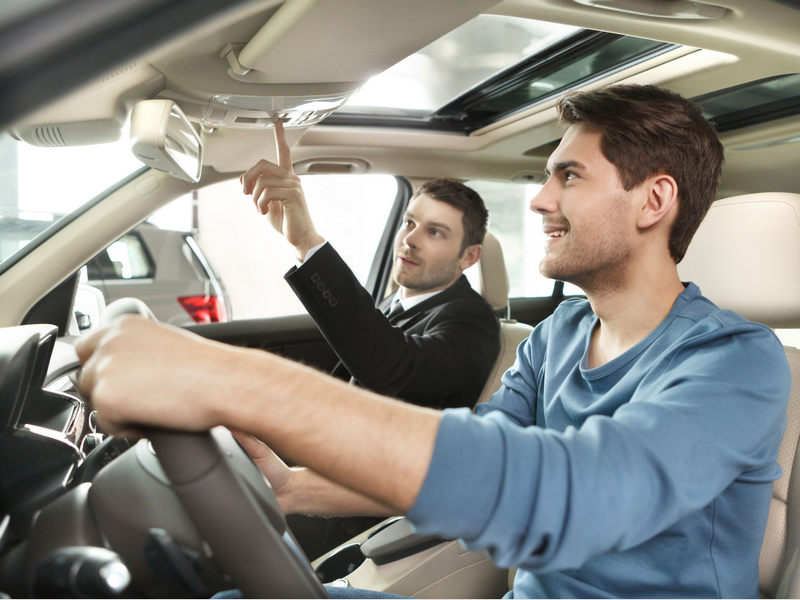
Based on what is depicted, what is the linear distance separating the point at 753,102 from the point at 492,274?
1.02m

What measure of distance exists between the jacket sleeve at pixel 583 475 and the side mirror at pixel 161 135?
2.69 ft

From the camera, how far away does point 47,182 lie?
4.12ft

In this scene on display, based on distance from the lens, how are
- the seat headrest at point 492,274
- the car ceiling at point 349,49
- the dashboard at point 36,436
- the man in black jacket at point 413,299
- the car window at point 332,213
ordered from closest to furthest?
1. the dashboard at point 36,436
2. the car ceiling at point 349,49
3. the man in black jacket at point 413,299
4. the car window at point 332,213
5. the seat headrest at point 492,274

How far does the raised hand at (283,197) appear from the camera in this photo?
1563 mm

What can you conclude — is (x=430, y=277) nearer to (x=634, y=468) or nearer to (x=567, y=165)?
(x=567, y=165)

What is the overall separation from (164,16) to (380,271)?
2555mm

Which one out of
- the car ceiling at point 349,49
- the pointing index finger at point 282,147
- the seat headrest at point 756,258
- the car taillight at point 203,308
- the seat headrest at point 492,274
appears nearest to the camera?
the car ceiling at point 349,49

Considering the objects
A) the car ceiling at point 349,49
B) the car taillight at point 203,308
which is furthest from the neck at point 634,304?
the car taillight at point 203,308

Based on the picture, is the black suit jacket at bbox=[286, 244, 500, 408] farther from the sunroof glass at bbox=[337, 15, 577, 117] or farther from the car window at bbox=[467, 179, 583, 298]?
the car window at bbox=[467, 179, 583, 298]

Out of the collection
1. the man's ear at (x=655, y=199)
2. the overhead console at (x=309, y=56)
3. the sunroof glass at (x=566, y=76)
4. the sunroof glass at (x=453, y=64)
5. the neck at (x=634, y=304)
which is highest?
the sunroof glass at (x=453, y=64)

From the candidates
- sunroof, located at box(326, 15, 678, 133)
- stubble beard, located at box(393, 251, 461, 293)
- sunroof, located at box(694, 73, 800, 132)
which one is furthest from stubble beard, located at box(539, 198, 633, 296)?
stubble beard, located at box(393, 251, 461, 293)

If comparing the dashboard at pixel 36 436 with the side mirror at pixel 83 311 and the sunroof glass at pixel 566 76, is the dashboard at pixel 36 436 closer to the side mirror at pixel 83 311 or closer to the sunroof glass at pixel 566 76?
the side mirror at pixel 83 311

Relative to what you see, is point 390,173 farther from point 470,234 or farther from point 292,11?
Answer: point 292,11

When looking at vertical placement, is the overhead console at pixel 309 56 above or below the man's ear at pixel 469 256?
above
